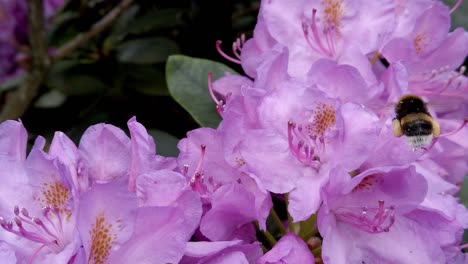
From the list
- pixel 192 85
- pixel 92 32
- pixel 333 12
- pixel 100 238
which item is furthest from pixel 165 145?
pixel 92 32

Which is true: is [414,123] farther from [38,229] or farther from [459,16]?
[459,16]

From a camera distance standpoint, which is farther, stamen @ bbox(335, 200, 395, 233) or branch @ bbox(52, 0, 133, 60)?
branch @ bbox(52, 0, 133, 60)

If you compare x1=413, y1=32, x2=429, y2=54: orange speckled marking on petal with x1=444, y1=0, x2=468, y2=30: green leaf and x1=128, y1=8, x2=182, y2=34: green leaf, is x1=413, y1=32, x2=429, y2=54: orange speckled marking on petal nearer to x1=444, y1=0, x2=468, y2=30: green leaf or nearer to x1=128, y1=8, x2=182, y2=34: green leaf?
x1=444, y1=0, x2=468, y2=30: green leaf

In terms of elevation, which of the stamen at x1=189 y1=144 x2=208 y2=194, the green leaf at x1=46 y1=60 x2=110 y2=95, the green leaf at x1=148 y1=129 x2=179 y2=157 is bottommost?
the green leaf at x1=46 y1=60 x2=110 y2=95

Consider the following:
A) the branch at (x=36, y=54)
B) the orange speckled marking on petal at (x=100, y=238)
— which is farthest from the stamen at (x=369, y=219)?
the branch at (x=36, y=54)

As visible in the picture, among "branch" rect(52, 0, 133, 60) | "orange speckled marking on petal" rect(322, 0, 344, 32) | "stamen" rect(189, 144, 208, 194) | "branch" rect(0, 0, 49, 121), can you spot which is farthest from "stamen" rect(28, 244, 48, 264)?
"branch" rect(52, 0, 133, 60)

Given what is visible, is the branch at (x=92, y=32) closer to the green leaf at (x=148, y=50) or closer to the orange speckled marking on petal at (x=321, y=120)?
the green leaf at (x=148, y=50)

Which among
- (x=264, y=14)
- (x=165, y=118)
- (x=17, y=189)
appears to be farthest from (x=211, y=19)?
(x=17, y=189)

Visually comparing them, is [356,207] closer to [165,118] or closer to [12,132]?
[12,132]

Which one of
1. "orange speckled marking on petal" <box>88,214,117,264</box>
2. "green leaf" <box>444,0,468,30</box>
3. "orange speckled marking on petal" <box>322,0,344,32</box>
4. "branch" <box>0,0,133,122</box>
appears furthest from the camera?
"branch" <box>0,0,133,122</box>
